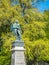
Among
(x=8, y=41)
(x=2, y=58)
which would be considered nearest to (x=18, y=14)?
(x=8, y=41)

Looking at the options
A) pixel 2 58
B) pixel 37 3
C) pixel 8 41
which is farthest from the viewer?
pixel 37 3

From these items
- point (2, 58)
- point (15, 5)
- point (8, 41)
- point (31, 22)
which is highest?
point (15, 5)

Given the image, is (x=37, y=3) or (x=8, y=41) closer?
(x=8, y=41)

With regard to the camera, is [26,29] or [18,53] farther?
[26,29]

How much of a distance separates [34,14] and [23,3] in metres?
2.15

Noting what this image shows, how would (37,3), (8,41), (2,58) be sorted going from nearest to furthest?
1. (8,41)
2. (2,58)
3. (37,3)

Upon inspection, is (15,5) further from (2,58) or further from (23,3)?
(2,58)

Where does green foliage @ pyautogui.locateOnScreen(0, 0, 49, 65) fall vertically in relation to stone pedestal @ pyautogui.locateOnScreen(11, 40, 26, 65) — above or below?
above

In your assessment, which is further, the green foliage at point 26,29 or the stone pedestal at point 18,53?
the green foliage at point 26,29

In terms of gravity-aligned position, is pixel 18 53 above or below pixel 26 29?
below

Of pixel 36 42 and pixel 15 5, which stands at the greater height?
pixel 15 5

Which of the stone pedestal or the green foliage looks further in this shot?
the green foliage

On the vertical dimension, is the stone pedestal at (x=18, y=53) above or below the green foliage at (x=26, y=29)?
below

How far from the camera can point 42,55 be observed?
2997 cm
